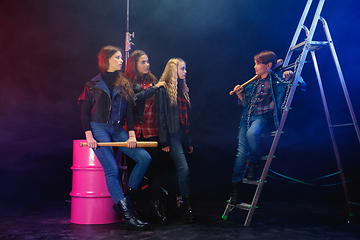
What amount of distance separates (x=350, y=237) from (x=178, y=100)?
71.0 inches

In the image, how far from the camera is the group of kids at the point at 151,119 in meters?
2.54

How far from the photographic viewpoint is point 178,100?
300 cm

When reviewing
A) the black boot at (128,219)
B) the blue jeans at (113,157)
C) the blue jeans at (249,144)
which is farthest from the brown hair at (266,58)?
the black boot at (128,219)

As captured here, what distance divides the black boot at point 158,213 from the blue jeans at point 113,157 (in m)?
0.27

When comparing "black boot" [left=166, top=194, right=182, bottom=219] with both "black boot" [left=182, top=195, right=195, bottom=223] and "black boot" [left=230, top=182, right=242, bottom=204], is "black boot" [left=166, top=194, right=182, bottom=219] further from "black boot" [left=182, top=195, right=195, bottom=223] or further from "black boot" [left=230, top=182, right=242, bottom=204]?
"black boot" [left=230, top=182, right=242, bottom=204]

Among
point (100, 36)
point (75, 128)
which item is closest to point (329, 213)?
point (75, 128)

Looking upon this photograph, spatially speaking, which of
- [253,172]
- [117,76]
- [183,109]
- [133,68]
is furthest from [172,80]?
[253,172]

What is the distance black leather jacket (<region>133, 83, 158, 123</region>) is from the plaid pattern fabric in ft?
0.14

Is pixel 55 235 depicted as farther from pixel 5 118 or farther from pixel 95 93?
pixel 5 118

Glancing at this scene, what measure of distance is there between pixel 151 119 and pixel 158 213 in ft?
2.85

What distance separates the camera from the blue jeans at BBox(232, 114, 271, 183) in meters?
2.72

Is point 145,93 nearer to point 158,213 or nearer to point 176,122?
point 176,122

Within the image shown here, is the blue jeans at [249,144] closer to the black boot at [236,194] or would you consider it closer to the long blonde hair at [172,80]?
the black boot at [236,194]

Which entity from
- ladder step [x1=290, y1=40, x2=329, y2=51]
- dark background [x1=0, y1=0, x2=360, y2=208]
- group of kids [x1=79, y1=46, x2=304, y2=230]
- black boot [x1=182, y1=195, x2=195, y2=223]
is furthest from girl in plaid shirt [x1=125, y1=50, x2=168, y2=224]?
ladder step [x1=290, y1=40, x2=329, y2=51]
